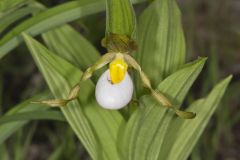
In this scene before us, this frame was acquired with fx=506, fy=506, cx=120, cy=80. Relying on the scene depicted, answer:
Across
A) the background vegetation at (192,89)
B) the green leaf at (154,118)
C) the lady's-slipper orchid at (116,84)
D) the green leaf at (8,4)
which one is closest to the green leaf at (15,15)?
the background vegetation at (192,89)

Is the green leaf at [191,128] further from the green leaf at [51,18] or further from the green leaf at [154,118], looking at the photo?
the green leaf at [51,18]

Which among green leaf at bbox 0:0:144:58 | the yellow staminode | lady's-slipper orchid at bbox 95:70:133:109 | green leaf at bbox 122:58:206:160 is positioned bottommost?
green leaf at bbox 122:58:206:160

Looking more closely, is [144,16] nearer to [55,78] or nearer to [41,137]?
[55,78]

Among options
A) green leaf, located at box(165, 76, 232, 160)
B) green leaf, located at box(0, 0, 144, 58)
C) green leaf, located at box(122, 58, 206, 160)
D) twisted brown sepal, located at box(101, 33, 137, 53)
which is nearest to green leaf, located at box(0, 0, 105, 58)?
green leaf, located at box(0, 0, 144, 58)

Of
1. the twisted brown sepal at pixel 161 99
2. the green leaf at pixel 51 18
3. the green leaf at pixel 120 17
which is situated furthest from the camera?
the green leaf at pixel 51 18

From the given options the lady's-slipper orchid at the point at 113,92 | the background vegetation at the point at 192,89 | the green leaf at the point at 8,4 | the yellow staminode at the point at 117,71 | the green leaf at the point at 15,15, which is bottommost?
the background vegetation at the point at 192,89

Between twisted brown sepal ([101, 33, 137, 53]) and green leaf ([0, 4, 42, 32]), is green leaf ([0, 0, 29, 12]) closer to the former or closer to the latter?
green leaf ([0, 4, 42, 32])
